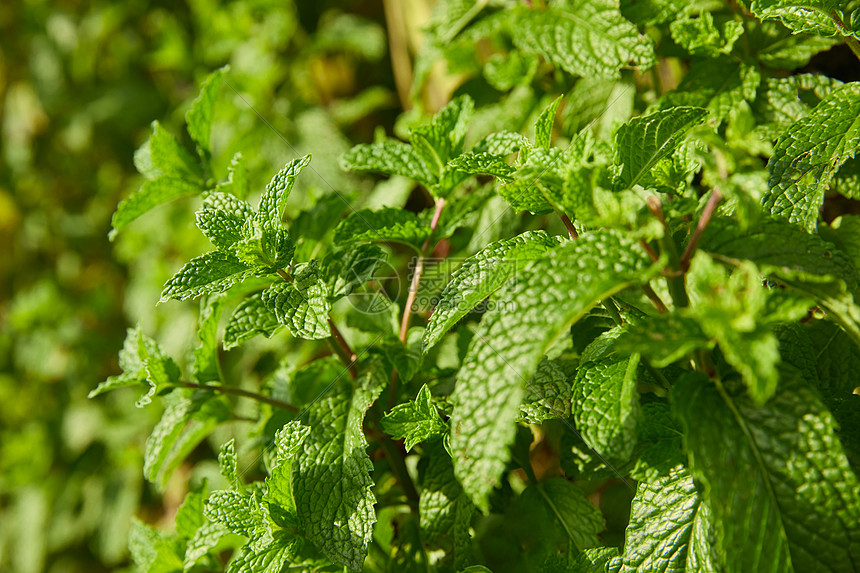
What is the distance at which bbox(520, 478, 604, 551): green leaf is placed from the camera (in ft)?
3.21

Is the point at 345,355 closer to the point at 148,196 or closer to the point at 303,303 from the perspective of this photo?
the point at 303,303

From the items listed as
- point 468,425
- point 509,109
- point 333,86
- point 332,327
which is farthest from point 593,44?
point 333,86

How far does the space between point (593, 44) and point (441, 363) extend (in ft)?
2.27

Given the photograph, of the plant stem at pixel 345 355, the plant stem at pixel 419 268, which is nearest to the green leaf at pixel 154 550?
the plant stem at pixel 345 355

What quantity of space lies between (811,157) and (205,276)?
914 mm

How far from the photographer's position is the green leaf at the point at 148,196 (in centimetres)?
111

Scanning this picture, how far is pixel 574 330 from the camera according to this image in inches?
42.0

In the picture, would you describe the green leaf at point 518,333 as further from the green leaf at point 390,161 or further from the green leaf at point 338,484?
the green leaf at point 390,161

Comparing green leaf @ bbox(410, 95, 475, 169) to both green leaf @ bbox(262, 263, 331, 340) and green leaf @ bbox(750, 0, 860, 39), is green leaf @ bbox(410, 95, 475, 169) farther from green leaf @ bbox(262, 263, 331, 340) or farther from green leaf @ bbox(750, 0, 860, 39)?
green leaf @ bbox(750, 0, 860, 39)

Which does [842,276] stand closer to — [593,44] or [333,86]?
[593,44]

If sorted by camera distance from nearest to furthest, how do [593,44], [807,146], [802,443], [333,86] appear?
[802,443] → [807,146] → [593,44] → [333,86]

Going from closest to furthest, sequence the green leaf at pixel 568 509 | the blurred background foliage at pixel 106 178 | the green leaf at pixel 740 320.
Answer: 1. the green leaf at pixel 740 320
2. the green leaf at pixel 568 509
3. the blurred background foliage at pixel 106 178

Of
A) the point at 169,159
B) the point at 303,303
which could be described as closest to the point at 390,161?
the point at 303,303

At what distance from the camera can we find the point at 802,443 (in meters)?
0.67
